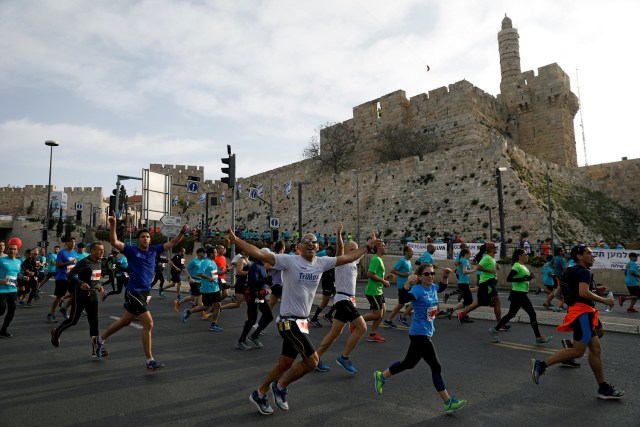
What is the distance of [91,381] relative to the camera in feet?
16.9

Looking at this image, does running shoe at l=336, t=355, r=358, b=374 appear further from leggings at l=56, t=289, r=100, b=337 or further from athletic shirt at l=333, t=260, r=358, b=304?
leggings at l=56, t=289, r=100, b=337

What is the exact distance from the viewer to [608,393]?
4461 millimetres

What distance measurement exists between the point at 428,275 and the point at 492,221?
2162 centimetres

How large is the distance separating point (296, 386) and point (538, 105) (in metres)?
41.7

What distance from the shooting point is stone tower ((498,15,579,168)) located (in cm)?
3816

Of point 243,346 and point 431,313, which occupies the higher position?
point 431,313

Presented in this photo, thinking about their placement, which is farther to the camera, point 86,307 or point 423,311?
point 86,307

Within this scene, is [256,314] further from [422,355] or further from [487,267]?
[487,267]

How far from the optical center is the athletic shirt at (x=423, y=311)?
177 inches

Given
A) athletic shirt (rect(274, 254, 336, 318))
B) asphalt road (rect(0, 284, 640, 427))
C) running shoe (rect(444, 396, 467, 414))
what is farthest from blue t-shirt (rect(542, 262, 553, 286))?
athletic shirt (rect(274, 254, 336, 318))

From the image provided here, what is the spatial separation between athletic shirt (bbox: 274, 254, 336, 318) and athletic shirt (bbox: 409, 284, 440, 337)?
110 centimetres

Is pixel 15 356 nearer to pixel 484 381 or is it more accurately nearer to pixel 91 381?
pixel 91 381

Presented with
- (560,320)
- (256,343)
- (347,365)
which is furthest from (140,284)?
(560,320)

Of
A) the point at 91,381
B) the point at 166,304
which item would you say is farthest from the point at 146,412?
the point at 166,304
